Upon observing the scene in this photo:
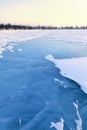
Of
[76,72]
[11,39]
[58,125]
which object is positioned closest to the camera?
[58,125]

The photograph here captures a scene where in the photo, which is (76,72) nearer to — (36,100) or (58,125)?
(36,100)

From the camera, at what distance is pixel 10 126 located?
13.7 ft

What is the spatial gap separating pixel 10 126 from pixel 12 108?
82cm

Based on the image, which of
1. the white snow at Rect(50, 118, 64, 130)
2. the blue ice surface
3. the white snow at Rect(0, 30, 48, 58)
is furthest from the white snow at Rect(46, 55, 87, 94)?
the white snow at Rect(0, 30, 48, 58)

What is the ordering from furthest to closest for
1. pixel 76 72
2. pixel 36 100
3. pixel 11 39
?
pixel 11 39 → pixel 76 72 → pixel 36 100

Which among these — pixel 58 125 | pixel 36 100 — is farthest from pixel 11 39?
pixel 58 125

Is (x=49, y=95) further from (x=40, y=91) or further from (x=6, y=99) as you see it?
(x=6, y=99)

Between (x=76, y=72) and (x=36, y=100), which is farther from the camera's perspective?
(x=76, y=72)

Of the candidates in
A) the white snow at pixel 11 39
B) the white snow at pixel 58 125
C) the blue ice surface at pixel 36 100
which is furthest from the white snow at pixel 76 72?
the white snow at pixel 11 39

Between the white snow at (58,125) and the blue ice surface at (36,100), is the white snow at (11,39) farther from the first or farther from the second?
the white snow at (58,125)

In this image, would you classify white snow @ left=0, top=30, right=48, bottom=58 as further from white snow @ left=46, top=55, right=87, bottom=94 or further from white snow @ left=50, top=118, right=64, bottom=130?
white snow @ left=50, top=118, right=64, bottom=130

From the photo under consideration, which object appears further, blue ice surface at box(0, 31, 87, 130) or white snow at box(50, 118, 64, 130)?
blue ice surface at box(0, 31, 87, 130)

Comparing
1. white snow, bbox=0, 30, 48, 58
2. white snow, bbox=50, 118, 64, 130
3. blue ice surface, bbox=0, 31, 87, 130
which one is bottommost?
white snow, bbox=0, 30, 48, 58

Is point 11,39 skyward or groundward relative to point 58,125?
Result: groundward
